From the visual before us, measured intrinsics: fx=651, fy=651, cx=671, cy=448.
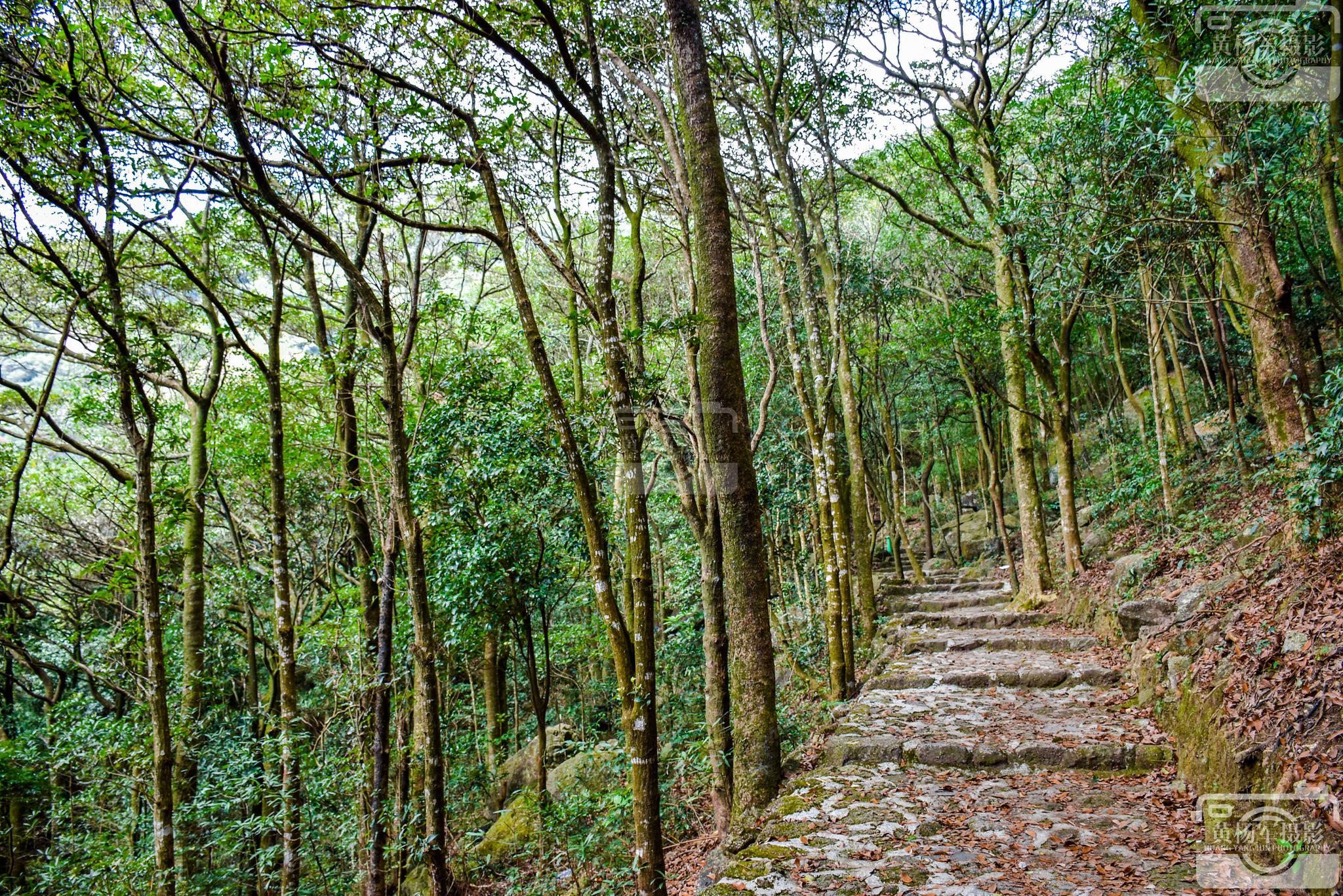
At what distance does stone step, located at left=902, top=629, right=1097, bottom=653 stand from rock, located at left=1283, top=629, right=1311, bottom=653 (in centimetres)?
446

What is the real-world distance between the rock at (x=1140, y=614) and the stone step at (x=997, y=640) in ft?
2.74

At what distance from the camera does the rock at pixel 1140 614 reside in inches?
254

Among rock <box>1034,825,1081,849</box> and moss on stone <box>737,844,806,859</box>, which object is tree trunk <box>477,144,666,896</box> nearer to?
moss on stone <box>737,844,806,859</box>

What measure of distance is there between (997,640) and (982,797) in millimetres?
4942

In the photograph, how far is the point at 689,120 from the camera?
483cm

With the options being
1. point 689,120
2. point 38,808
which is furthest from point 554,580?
point 38,808

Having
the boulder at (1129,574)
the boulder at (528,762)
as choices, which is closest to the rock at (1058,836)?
the boulder at (1129,574)

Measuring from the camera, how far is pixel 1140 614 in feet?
22.1

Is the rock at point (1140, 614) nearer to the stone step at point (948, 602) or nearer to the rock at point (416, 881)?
the stone step at point (948, 602)

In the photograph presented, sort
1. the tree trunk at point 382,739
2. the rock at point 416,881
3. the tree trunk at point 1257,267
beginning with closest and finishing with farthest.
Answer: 1. the tree trunk at point 1257,267
2. the tree trunk at point 382,739
3. the rock at point 416,881

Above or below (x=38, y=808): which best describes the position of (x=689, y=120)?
above

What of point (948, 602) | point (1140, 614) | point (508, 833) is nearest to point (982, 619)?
point (948, 602)

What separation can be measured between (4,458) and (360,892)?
853cm

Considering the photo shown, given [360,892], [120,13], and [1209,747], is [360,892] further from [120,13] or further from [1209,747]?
[120,13]
